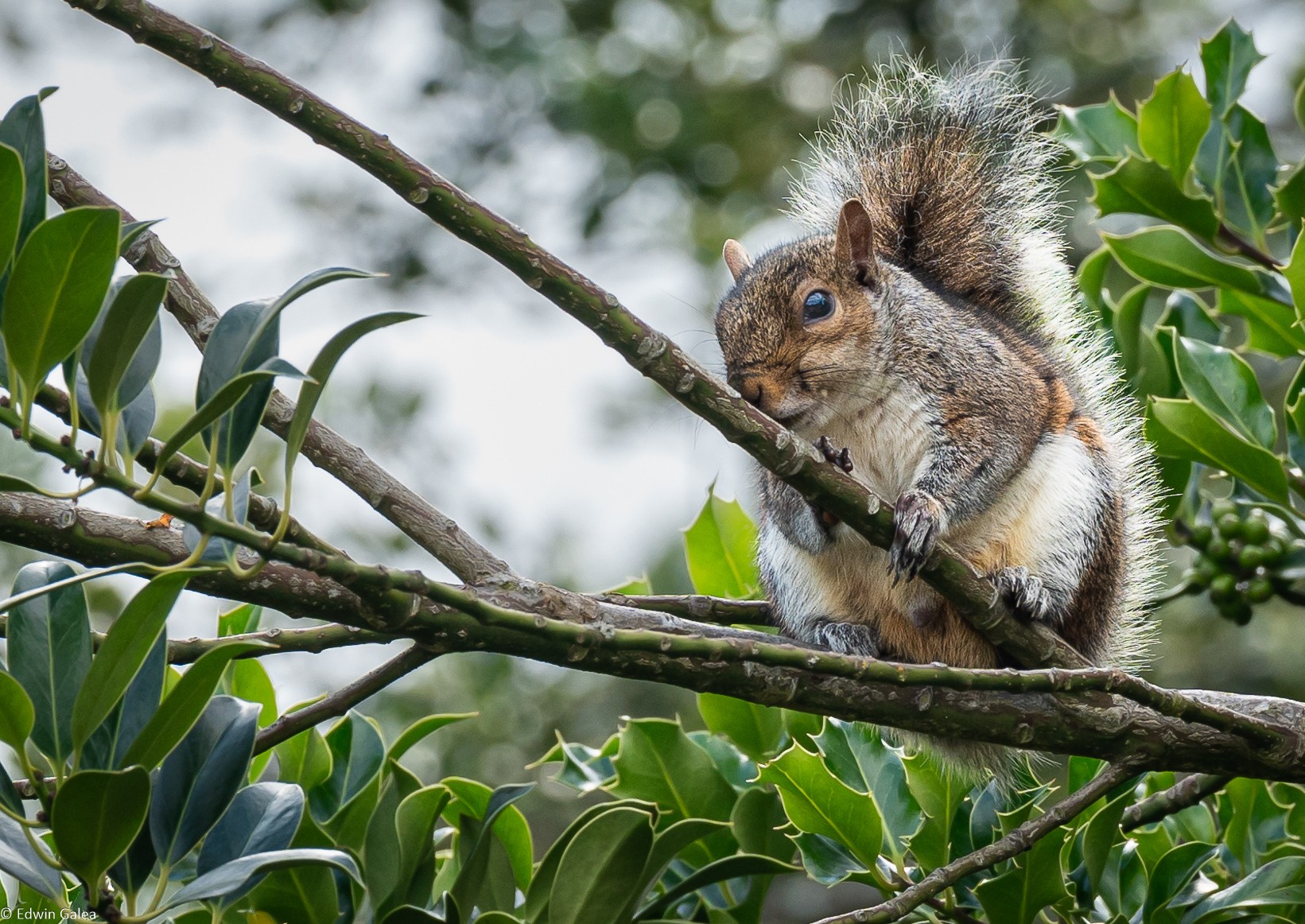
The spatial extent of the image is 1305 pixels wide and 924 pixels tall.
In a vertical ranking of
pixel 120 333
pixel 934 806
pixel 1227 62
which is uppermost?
pixel 1227 62

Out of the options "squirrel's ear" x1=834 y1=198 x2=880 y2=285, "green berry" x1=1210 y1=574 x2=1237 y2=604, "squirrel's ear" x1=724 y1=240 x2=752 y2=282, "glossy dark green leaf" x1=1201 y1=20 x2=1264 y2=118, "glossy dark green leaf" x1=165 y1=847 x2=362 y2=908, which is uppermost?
"glossy dark green leaf" x1=1201 y1=20 x2=1264 y2=118

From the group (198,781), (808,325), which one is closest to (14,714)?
(198,781)

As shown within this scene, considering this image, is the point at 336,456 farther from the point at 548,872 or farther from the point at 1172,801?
the point at 1172,801

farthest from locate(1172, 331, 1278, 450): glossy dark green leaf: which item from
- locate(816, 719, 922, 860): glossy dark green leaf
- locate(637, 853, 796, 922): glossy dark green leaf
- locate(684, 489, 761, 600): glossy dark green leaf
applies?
locate(637, 853, 796, 922): glossy dark green leaf

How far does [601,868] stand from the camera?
1.33m

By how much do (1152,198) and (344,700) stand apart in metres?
1.46

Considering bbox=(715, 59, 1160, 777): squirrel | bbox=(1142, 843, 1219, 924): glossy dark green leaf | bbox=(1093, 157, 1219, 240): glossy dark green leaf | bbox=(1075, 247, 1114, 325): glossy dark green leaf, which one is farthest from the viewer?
bbox=(1075, 247, 1114, 325): glossy dark green leaf

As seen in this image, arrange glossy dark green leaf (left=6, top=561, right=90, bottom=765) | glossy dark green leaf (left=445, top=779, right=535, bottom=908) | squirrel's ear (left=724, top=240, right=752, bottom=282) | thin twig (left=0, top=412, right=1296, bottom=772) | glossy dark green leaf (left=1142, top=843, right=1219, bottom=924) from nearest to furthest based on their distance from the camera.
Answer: thin twig (left=0, top=412, right=1296, bottom=772) < glossy dark green leaf (left=6, top=561, right=90, bottom=765) < glossy dark green leaf (left=445, top=779, right=535, bottom=908) < glossy dark green leaf (left=1142, top=843, right=1219, bottom=924) < squirrel's ear (left=724, top=240, right=752, bottom=282)

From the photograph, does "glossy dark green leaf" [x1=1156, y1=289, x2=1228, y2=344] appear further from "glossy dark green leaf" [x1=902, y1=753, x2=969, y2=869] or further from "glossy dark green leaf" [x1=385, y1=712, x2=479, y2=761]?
"glossy dark green leaf" [x1=385, y1=712, x2=479, y2=761]

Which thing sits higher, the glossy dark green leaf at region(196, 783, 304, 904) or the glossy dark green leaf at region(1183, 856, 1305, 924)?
the glossy dark green leaf at region(1183, 856, 1305, 924)

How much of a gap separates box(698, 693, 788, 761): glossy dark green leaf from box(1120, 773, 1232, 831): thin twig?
50cm

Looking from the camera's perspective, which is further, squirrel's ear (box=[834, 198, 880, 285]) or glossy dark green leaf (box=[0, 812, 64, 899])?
squirrel's ear (box=[834, 198, 880, 285])

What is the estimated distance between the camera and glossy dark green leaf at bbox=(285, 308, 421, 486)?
896mm

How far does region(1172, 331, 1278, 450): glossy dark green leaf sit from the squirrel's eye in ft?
2.24
